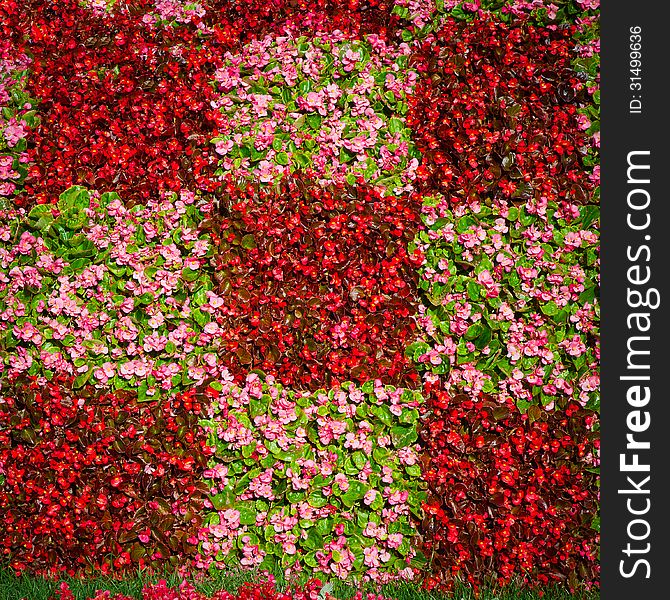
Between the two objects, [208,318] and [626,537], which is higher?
[208,318]

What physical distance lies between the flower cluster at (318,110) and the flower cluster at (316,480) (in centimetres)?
98

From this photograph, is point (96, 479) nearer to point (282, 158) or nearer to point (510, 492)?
point (282, 158)

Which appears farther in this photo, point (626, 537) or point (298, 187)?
point (298, 187)

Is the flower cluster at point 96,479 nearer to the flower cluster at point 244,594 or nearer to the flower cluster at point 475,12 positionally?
the flower cluster at point 244,594

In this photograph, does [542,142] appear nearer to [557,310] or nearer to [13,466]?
[557,310]

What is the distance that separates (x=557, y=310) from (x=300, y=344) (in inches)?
46.1

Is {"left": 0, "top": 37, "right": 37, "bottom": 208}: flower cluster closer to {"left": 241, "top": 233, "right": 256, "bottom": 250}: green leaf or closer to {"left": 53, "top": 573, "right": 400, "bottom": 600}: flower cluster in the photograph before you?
{"left": 241, "top": 233, "right": 256, "bottom": 250}: green leaf

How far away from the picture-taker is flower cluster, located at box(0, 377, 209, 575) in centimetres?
288

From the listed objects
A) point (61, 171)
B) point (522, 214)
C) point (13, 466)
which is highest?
point (61, 171)

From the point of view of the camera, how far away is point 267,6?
9.86ft

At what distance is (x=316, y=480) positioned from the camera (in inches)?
112

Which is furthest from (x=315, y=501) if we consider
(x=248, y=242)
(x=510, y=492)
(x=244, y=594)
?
(x=248, y=242)

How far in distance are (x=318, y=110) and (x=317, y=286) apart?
0.81 meters

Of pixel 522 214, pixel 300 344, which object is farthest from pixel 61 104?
pixel 522 214
